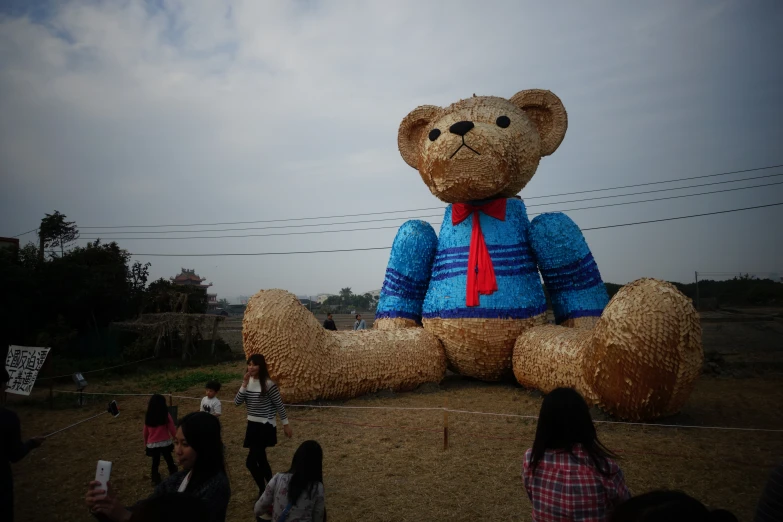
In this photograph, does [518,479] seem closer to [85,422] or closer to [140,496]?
[140,496]

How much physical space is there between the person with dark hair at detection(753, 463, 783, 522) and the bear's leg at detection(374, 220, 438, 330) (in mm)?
4142

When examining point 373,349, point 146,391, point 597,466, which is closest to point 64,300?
point 146,391

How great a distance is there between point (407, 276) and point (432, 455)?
2304 mm

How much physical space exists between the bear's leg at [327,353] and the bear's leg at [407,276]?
0.36m

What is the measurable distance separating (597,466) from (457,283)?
3373mm

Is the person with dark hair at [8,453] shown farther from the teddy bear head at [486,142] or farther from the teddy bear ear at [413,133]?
the teddy bear ear at [413,133]

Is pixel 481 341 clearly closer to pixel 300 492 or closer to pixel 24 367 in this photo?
pixel 300 492

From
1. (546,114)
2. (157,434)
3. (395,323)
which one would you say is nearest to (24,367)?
(157,434)

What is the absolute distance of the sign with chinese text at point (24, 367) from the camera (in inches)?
219

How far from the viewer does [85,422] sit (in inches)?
203

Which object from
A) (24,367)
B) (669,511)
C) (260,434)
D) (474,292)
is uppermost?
(474,292)

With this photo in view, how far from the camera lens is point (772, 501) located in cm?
128

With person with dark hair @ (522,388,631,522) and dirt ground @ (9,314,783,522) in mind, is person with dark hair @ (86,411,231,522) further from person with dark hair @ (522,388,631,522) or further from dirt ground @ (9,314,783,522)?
dirt ground @ (9,314,783,522)

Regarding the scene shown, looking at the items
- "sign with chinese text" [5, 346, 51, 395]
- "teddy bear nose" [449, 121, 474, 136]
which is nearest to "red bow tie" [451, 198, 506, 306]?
"teddy bear nose" [449, 121, 474, 136]
